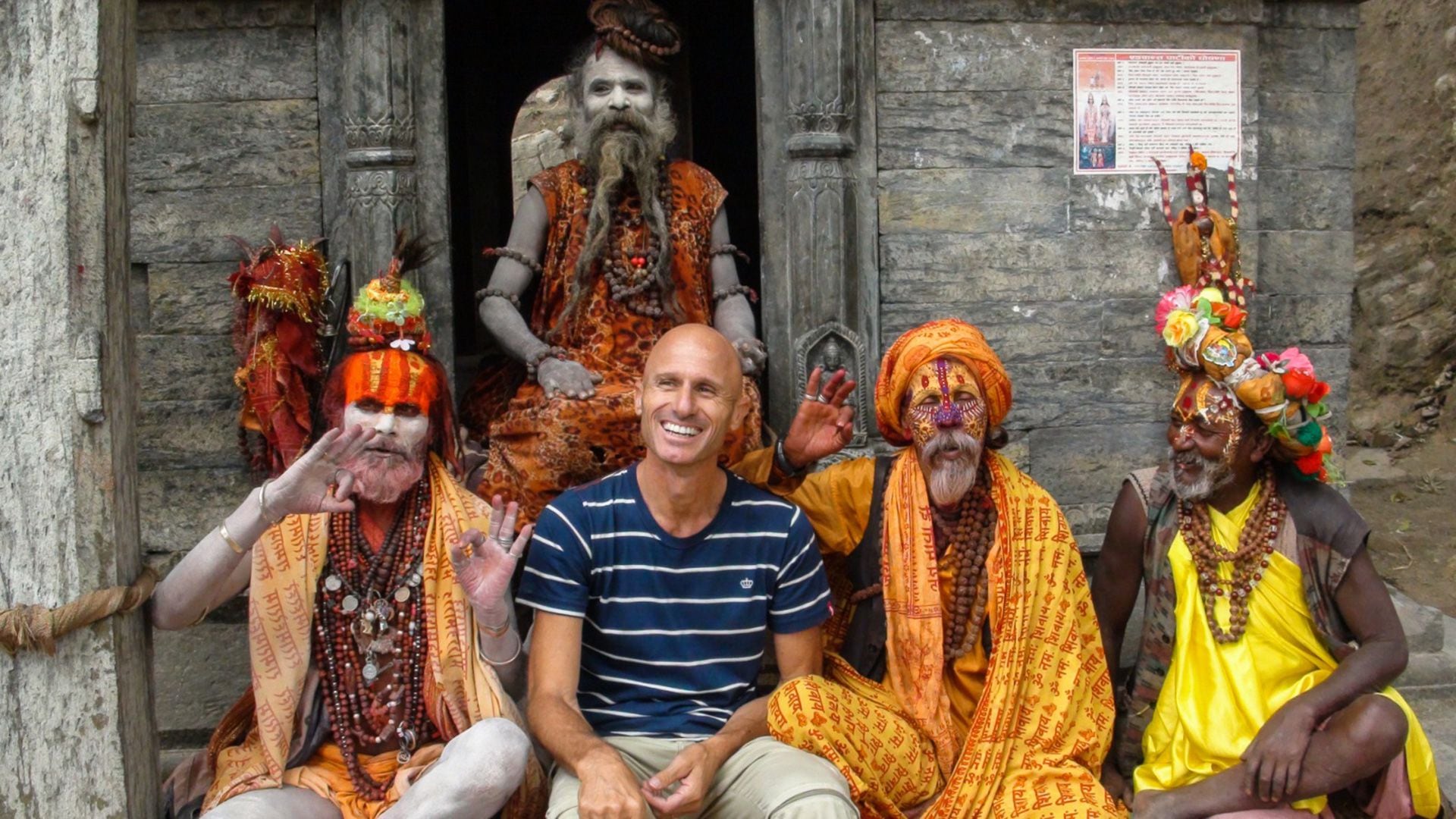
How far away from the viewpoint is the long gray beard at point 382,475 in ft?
11.5

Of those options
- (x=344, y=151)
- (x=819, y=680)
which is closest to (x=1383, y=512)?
(x=819, y=680)

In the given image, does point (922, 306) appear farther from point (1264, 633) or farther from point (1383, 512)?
point (1383, 512)

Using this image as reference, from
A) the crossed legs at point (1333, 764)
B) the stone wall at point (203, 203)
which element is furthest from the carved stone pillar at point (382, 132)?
the crossed legs at point (1333, 764)

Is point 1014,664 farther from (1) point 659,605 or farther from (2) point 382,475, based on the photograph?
(2) point 382,475

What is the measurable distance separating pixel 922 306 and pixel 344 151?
2.19 m

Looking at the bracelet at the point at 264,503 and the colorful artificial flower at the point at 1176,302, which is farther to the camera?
the colorful artificial flower at the point at 1176,302

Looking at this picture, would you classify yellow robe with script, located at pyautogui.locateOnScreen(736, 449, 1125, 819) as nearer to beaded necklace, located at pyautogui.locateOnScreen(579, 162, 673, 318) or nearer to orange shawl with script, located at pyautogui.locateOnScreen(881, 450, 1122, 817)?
orange shawl with script, located at pyautogui.locateOnScreen(881, 450, 1122, 817)

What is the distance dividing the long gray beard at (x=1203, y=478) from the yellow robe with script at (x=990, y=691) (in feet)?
1.17

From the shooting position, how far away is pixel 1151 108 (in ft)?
16.6

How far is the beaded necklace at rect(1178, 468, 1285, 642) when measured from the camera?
12.5 ft

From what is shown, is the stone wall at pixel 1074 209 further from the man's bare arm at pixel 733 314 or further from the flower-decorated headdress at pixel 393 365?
the flower-decorated headdress at pixel 393 365

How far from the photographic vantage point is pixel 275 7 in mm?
4727

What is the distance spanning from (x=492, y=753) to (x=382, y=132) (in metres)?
2.40

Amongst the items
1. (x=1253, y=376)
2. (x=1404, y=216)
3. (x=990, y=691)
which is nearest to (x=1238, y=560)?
(x=1253, y=376)
